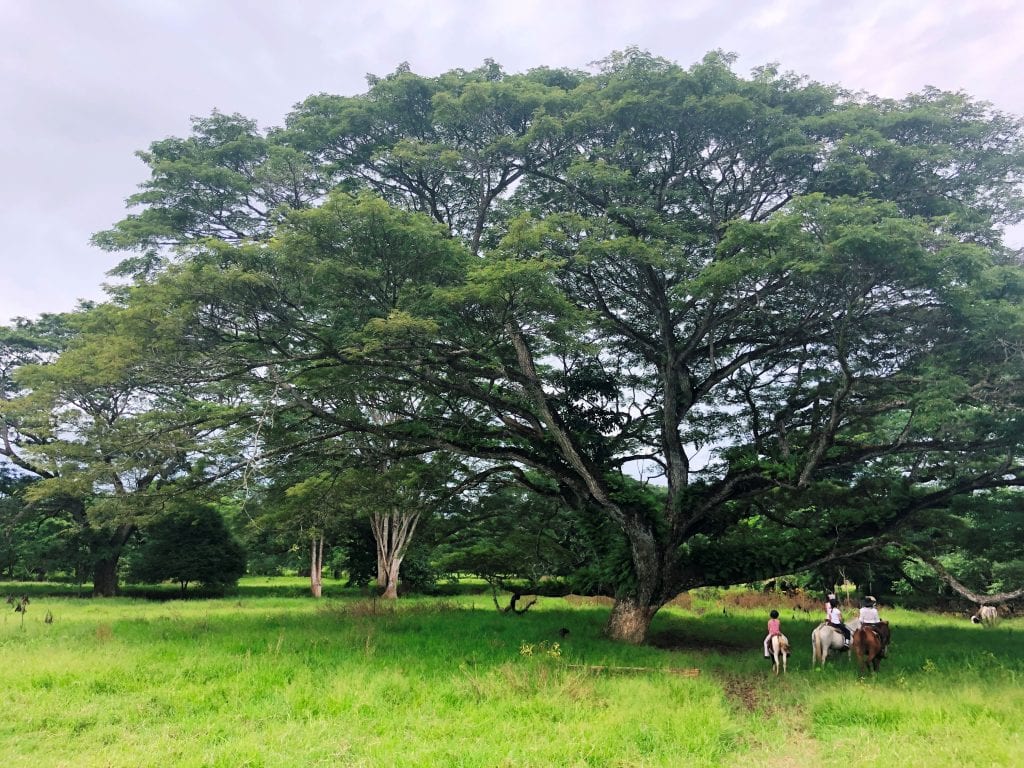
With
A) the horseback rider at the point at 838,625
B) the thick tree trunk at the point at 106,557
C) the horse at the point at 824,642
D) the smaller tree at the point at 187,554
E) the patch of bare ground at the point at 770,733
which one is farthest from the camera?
the smaller tree at the point at 187,554

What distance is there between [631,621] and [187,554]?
72.0ft

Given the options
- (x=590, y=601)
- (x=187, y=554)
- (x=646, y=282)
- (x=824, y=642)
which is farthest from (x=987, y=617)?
(x=187, y=554)

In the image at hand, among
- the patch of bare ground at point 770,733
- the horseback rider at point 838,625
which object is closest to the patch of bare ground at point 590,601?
the horseback rider at point 838,625

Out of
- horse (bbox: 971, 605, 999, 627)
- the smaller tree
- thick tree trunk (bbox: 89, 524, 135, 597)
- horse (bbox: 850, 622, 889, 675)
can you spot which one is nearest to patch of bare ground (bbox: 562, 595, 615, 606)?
horse (bbox: 850, 622, 889, 675)

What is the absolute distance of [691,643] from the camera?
1347cm

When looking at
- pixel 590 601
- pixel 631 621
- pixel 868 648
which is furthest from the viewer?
pixel 590 601

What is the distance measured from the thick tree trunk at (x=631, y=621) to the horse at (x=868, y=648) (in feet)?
12.4

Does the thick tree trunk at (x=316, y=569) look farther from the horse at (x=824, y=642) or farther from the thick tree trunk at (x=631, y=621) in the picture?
the horse at (x=824, y=642)

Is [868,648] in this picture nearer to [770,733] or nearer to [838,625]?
[838,625]

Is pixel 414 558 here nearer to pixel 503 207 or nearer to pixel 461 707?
pixel 503 207

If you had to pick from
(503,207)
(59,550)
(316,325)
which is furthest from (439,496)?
(59,550)

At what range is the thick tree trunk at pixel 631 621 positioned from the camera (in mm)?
12805

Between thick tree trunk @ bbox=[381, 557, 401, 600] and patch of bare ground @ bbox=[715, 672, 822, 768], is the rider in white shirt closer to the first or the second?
patch of bare ground @ bbox=[715, 672, 822, 768]

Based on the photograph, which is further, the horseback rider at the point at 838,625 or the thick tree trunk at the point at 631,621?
the thick tree trunk at the point at 631,621
